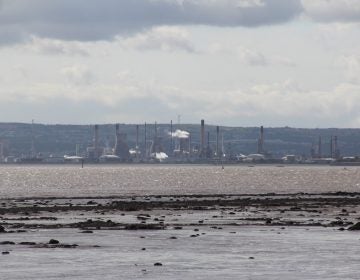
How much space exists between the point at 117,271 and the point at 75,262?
343cm

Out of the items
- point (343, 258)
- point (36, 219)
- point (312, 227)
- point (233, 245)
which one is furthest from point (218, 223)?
point (343, 258)

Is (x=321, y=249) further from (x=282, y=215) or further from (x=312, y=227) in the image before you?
(x=282, y=215)

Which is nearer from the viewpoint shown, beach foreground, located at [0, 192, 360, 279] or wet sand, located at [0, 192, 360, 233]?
beach foreground, located at [0, 192, 360, 279]

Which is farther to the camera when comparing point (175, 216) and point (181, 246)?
point (175, 216)

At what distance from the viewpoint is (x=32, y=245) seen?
55000 mm

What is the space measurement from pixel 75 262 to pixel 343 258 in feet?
36.7

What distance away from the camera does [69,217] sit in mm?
85500

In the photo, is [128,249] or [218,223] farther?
[218,223]

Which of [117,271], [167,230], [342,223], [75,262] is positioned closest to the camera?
[117,271]

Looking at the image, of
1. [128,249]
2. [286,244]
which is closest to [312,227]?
[286,244]

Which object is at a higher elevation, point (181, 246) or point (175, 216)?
point (181, 246)

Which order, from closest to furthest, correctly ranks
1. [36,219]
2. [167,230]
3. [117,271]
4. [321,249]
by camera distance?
[117,271] < [321,249] < [167,230] < [36,219]

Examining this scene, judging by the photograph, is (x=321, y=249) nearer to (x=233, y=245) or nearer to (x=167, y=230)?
(x=233, y=245)

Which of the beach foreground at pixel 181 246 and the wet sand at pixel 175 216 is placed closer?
the beach foreground at pixel 181 246
